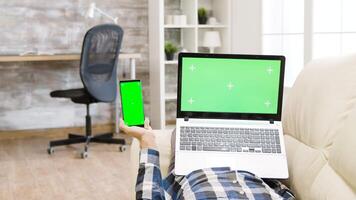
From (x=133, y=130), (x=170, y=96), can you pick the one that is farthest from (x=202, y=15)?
(x=133, y=130)

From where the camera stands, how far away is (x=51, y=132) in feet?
16.9

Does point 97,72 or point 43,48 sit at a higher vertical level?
point 43,48

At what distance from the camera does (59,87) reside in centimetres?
516

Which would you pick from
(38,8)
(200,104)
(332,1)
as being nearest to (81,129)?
(38,8)

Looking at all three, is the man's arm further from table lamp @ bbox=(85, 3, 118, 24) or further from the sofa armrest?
table lamp @ bbox=(85, 3, 118, 24)

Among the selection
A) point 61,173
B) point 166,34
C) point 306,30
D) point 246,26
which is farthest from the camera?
point 166,34

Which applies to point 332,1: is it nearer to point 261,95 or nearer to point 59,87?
point 261,95

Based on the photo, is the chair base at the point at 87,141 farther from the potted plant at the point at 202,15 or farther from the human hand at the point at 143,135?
the human hand at the point at 143,135

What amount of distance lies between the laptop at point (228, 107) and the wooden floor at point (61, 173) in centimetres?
150

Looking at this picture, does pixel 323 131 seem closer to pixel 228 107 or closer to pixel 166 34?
pixel 228 107

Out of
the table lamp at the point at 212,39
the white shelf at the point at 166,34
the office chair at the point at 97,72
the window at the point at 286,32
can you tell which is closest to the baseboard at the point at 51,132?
the white shelf at the point at 166,34

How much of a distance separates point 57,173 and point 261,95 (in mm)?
2325

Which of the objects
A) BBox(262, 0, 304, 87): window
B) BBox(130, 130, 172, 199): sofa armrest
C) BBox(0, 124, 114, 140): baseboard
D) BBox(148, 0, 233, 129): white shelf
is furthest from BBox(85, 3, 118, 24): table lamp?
BBox(130, 130, 172, 199): sofa armrest

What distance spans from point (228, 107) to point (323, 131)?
36cm
